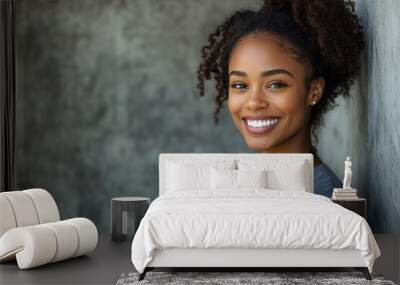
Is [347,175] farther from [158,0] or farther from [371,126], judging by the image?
[158,0]

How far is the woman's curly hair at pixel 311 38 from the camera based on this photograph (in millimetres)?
6867

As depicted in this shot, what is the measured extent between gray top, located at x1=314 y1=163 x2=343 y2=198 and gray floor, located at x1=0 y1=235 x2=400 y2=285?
1092 millimetres

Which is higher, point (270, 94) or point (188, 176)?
point (270, 94)

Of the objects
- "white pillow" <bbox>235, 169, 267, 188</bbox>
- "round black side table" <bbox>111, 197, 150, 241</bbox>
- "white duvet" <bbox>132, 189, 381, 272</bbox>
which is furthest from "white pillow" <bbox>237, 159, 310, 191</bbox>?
"white duvet" <bbox>132, 189, 381, 272</bbox>

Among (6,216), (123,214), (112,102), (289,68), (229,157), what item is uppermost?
(289,68)

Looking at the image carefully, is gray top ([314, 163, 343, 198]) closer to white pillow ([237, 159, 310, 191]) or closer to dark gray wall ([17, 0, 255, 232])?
white pillow ([237, 159, 310, 191])

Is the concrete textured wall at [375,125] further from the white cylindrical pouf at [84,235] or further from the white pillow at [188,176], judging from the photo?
the white cylindrical pouf at [84,235]

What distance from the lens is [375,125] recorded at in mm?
6719

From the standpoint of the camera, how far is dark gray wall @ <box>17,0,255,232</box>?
23.7 feet

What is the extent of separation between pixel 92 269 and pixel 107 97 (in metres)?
2.59

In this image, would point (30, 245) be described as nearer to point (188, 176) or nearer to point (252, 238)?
point (252, 238)

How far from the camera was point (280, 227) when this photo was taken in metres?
4.60

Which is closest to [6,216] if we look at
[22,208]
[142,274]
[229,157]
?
[22,208]

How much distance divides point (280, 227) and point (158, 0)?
11.5 ft
